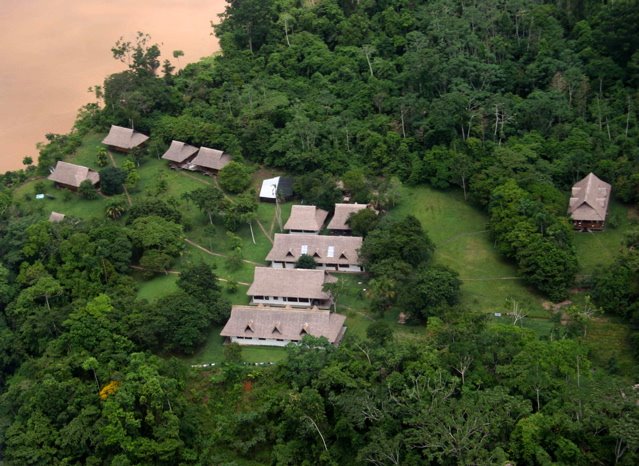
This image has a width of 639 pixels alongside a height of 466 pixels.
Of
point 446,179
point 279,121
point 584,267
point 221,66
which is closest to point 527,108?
point 446,179

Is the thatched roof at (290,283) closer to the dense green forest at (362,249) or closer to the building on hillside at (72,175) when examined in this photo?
the dense green forest at (362,249)

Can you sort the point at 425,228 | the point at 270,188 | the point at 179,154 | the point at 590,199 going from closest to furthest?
the point at 590,199
the point at 425,228
the point at 270,188
the point at 179,154

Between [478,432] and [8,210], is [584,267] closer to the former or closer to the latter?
[478,432]

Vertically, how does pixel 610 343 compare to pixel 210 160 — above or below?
below

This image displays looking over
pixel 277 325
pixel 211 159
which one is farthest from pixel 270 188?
pixel 277 325

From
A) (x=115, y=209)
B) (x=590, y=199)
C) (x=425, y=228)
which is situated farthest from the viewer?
(x=115, y=209)

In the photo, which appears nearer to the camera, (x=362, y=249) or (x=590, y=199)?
(x=362, y=249)

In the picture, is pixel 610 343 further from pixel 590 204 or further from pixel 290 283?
pixel 290 283

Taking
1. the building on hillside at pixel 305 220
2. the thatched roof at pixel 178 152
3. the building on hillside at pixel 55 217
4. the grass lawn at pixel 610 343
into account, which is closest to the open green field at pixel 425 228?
the grass lawn at pixel 610 343
